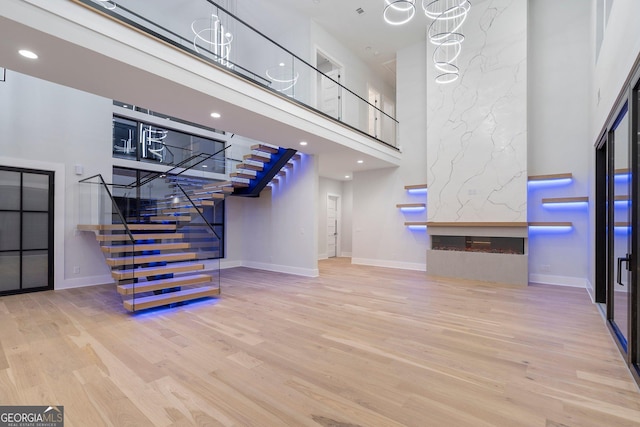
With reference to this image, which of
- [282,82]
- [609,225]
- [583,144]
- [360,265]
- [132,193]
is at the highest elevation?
[282,82]

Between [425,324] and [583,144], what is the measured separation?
5629mm

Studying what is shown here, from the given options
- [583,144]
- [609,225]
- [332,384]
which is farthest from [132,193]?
[583,144]

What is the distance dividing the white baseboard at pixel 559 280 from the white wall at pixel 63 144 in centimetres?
961

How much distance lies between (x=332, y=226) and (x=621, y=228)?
8791 mm

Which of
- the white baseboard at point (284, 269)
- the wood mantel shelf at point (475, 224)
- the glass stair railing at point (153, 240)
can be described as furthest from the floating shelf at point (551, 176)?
the glass stair railing at point (153, 240)

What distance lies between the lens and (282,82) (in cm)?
775

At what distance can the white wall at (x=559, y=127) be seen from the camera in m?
6.20

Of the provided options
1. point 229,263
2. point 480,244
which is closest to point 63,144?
point 229,263

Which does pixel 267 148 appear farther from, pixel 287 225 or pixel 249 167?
pixel 287 225

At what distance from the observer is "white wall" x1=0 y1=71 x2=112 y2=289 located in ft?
18.0

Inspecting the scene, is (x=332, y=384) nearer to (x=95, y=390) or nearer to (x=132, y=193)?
(x=95, y=390)

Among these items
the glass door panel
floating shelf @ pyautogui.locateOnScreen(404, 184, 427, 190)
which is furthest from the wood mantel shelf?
the glass door panel

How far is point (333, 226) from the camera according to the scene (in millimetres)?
11555

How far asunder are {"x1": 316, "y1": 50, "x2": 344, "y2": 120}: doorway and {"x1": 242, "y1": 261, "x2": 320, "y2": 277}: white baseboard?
13.0 feet
